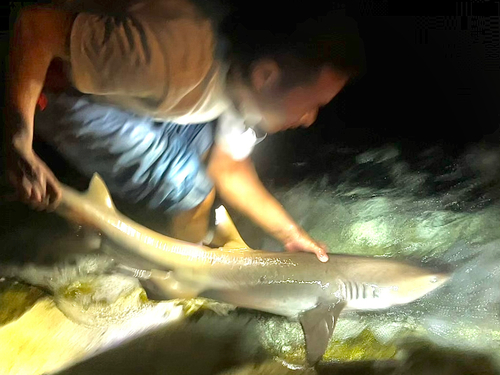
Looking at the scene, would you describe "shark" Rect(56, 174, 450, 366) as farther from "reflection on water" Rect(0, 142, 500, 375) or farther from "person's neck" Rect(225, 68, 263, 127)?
"person's neck" Rect(225, 68, 263, 127)

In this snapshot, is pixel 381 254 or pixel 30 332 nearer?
pixel 381 254

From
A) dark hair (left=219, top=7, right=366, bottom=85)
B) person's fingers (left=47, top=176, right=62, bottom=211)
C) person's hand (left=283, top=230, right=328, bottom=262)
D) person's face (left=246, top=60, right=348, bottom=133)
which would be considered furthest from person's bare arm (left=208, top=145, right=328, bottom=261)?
person's fingers (left=47, top=176, right=62, bottom=211)

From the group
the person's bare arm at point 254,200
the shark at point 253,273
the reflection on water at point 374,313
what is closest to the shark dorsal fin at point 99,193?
the shark at point 253,273

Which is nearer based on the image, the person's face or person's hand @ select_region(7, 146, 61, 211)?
the person's face

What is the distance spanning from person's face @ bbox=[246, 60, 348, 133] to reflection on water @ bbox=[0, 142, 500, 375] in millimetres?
117

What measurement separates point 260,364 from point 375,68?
76 centimetres

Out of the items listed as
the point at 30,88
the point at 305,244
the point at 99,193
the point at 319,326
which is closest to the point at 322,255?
the point at 305,244

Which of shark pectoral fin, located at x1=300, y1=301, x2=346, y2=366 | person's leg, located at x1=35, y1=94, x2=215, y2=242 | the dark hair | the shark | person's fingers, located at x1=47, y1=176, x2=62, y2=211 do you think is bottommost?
shark pectoral fin, located at x1=300, y1=301, x2=346, y2=366

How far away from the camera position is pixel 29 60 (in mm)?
A: 1193

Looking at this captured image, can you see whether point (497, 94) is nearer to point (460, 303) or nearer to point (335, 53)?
point (335, 53)

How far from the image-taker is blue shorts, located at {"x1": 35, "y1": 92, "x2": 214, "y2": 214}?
3.91ft

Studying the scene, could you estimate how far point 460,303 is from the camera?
1.23 meters

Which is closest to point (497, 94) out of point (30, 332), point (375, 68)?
point (375, 68)

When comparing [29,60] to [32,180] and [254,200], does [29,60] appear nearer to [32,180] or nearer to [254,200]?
[32,180]
